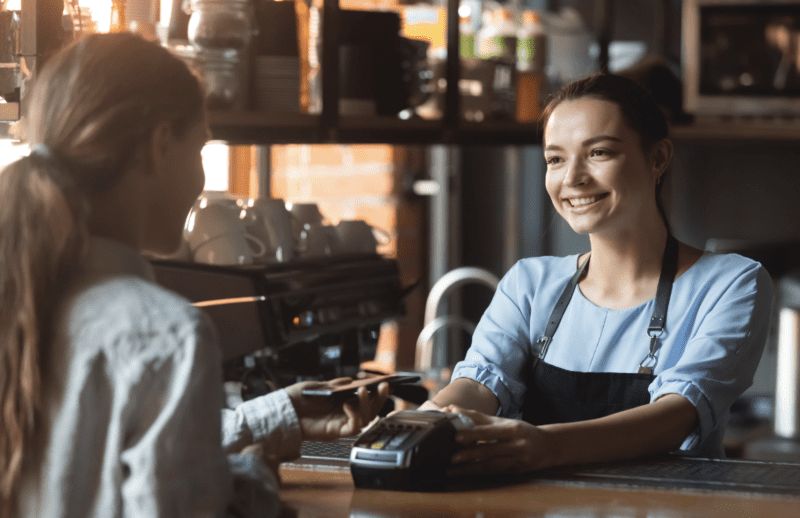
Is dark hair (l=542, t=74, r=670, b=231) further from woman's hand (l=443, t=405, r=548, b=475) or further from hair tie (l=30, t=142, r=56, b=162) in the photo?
hair tie (l=30, t=142, r=56, b=162)

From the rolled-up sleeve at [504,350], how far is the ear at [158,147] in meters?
0.80

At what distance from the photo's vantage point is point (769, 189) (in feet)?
10.0

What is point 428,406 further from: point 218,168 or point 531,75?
point 218,168

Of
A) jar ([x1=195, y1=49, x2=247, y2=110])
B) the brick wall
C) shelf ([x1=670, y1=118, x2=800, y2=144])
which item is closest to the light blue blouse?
jar ([x1=195, y1=49, x2=247, y2=110])

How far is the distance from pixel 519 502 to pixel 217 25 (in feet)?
3.12

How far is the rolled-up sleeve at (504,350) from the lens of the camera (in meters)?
1.45

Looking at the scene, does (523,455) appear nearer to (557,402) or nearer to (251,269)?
(557,402)

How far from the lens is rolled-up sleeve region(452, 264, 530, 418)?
4.77 feet

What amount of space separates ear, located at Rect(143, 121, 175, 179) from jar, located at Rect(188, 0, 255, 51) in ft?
2.71

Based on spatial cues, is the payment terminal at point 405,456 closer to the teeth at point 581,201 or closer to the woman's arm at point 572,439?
the woman's arm at point 572,439

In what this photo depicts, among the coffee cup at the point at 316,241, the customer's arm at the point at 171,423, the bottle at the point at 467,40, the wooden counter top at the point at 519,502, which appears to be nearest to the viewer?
the customer's arm at the point at 171,423

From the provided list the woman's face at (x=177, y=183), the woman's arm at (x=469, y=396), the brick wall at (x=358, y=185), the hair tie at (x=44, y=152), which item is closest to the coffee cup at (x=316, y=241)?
the woman's arm at (x=469, y=396)

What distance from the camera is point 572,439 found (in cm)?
112

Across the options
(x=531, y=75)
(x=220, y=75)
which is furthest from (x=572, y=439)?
(x=531, y=75)
